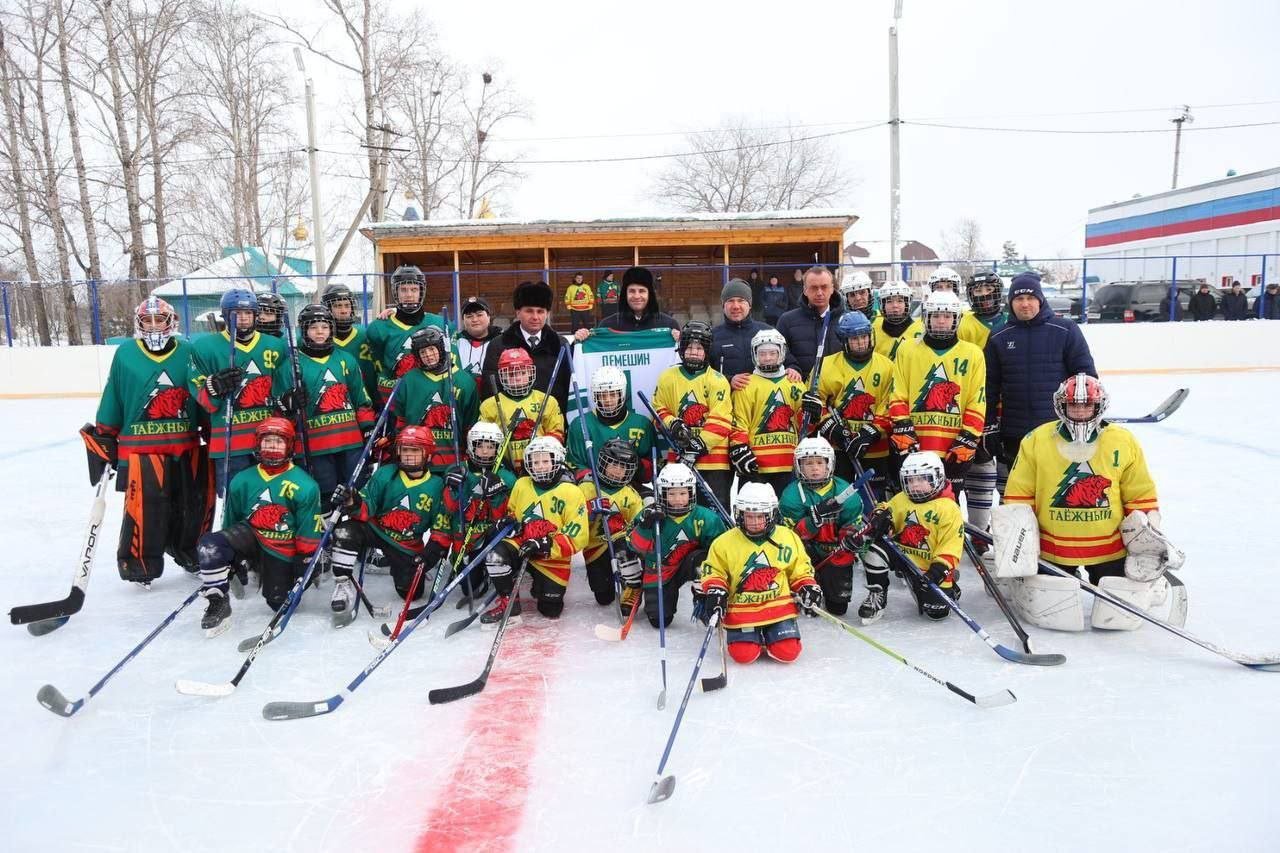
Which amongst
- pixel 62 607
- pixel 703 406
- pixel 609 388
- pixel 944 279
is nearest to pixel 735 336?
pixel 703 406

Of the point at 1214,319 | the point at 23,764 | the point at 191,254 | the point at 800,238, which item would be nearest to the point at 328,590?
the point at 23,764

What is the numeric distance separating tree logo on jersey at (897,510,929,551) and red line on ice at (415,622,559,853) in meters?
1.47

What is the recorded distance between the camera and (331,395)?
13.0ft

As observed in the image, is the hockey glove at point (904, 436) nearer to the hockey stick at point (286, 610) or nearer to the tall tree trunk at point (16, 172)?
A: the hockey stick at point (286, 610)

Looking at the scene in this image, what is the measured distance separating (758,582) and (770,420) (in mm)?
971

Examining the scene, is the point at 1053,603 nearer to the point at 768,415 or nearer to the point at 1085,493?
the point at 1085,493

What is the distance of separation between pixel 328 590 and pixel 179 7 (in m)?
18.1

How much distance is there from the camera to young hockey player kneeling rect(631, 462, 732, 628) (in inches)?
133

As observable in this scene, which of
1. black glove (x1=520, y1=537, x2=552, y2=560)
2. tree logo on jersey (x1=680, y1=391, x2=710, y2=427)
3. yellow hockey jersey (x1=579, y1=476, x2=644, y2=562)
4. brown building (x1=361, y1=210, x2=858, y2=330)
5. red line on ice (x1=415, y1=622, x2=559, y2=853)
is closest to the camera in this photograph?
red line on ice (x1=415, y1=622, x2=559, y2=853)

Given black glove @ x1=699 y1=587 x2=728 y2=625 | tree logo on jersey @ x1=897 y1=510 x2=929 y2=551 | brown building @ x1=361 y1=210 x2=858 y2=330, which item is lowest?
black glove @ x1=699 y1=587 x2=728 y2=625

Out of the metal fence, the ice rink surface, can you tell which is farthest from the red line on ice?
the metal fence

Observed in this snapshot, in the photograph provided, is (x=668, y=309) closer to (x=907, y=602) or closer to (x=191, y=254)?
(x=907, y=602)

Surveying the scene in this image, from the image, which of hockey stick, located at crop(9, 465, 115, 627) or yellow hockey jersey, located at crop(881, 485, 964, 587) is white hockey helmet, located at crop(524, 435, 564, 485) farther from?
hockey stick, located at crop(9, 465, 115, 627)

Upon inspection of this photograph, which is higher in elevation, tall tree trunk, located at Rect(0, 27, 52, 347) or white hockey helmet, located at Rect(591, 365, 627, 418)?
tall tree trunk, located at Rect(0, 27, 52, 347)
